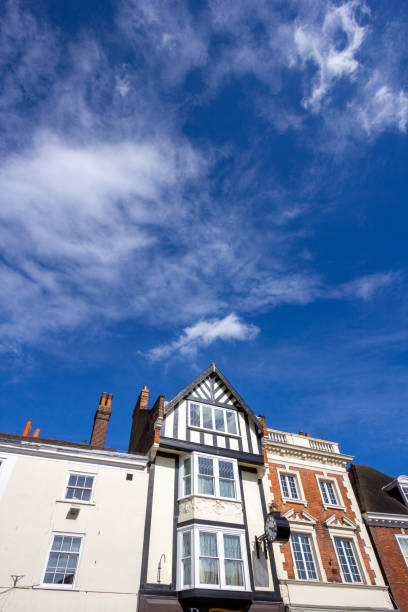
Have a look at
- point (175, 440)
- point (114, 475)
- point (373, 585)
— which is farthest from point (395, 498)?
point (114, 475)

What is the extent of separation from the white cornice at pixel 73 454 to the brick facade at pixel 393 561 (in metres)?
13.3

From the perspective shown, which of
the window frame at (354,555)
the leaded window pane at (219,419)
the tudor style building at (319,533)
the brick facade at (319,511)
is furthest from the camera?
the leaded window pane at (219,419)

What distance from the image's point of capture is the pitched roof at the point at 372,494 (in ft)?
71.8

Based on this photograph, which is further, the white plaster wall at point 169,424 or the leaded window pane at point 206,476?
the white plaster wall at point 169,424

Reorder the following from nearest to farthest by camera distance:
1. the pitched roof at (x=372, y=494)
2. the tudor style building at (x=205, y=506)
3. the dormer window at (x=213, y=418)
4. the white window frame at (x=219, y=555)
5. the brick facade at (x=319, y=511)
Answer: the white window frame at (x=219, y=555)
the tudor style building at (x=205, y=506)
the brick facade at (x=319, y=511)
the dormer window at (x=213, y=418)
the pitched roof at (x=372, y=494)

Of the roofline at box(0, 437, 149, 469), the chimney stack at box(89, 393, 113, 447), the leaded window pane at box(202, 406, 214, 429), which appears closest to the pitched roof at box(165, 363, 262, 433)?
the leaded window pane at box(202, 406, 214, 429)

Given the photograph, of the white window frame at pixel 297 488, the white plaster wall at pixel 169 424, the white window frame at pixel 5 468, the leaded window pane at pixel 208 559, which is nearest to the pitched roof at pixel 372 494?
the white window frame at pixel 297 488

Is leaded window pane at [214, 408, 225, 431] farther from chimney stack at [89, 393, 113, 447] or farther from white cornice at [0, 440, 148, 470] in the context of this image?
chimney stack at [89, 393, 113, 447]

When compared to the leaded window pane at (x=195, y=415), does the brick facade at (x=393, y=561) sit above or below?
below

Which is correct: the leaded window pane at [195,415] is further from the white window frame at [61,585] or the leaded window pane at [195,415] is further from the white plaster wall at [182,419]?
the white window frame at [61,585]

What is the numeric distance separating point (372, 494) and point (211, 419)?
1116 centimetres

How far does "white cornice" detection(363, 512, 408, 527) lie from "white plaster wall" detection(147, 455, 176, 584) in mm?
11404

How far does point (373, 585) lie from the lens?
60.5ft

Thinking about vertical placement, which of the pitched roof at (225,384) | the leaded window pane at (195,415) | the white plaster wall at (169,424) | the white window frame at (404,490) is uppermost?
the pitched roof at (225,384)
